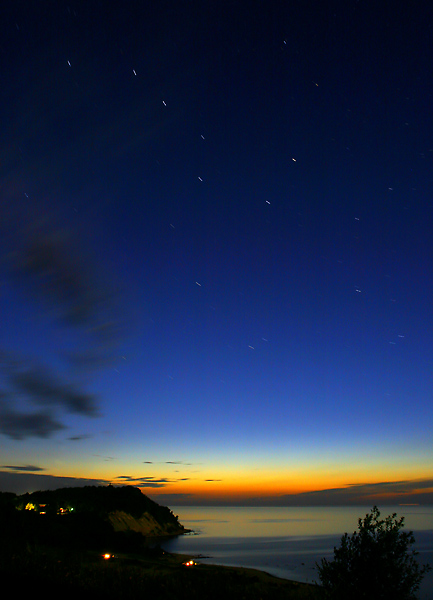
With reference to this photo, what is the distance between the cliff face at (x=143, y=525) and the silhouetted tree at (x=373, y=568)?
8571 cm

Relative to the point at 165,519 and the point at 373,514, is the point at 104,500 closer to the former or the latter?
the point at 165,519

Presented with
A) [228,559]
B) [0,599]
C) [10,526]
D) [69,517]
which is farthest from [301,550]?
[0,599]

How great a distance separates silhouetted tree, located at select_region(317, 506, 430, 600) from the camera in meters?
19.5

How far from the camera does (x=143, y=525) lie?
113750 mm

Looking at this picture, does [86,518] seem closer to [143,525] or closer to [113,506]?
[113,506]

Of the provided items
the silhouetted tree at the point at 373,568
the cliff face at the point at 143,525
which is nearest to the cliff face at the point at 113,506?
the cliff face at the point at 143,525

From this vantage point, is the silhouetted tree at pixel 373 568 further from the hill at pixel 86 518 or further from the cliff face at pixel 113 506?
the cliff face at pixel 113 506

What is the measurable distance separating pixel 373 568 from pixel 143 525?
352 feet

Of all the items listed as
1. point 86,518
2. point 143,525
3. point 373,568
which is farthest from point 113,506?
point 373,568

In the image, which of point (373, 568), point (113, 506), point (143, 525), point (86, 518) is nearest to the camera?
point (373, 568)

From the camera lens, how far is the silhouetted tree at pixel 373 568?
19547 mm

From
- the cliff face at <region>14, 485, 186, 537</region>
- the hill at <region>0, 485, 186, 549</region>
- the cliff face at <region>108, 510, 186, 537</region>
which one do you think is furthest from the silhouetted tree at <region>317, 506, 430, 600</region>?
the cliff face at <region>108, 510, 186, 537</region>

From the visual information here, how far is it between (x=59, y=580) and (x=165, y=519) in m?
118

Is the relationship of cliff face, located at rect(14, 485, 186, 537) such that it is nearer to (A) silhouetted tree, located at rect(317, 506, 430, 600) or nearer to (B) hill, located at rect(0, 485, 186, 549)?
(B) hill, located at rect(0, 485, 186, 549)
